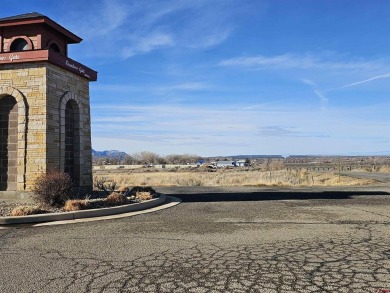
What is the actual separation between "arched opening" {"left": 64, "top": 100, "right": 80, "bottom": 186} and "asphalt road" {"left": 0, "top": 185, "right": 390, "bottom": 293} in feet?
20.2

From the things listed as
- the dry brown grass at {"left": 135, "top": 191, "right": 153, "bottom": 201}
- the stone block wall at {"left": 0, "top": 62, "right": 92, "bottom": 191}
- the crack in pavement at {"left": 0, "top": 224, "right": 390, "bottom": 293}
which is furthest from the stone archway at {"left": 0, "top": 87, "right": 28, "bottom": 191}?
the crack in pavement at {"left": 0, "top": 224, "right": 390, "bottom": 293}

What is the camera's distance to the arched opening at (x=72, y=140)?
16.1 m

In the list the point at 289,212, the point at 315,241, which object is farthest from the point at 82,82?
the point at 315,241

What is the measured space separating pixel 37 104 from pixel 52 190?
3.65 m

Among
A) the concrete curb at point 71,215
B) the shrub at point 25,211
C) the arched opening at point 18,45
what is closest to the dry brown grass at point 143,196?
the concrete curb at point 71,215

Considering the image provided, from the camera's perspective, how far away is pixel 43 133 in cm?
1409

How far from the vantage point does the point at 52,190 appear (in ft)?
40.3

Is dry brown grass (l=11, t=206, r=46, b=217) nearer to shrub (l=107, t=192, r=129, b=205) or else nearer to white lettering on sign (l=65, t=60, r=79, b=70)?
shrub (l=107, t=192, r=129, b=205)

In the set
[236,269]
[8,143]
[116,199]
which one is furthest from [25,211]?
[236,269]

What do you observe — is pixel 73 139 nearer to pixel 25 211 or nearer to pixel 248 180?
pixel 25 211

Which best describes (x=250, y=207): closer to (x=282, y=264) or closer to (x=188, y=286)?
(x=282, y=264)

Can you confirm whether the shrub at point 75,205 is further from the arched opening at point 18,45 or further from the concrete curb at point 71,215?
the arched opening at point 18,45

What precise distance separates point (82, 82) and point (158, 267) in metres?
12.4

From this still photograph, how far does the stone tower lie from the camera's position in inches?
557
